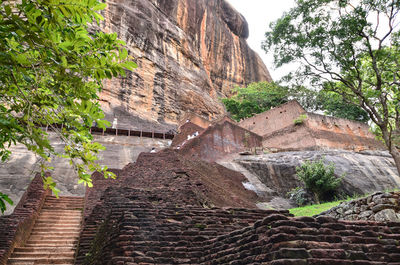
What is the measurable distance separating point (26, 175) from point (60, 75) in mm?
10710

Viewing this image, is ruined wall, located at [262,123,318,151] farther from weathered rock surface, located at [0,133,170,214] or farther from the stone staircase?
the stone staircase

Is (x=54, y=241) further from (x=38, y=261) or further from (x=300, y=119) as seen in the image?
(x=300, y=119)

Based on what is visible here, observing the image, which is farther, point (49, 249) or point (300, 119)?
point (300, 119)

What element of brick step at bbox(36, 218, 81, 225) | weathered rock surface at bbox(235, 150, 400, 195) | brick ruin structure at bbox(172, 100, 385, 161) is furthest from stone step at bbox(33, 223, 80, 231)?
weathered rock surface at bbox(235, 150, 400, 195)

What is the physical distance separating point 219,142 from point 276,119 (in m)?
6.79

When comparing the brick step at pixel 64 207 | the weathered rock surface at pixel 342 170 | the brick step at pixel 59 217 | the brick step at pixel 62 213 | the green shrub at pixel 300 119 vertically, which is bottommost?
the brick step at pixel 59 217

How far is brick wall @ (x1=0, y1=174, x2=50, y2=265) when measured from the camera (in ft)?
21.9

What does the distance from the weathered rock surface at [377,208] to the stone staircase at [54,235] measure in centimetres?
680

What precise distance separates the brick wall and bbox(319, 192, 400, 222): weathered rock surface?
7.92 metres

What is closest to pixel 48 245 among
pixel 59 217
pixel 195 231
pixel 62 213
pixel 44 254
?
pixel 44 254

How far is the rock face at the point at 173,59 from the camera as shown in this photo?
25.8 metres

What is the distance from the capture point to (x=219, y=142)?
1727 cm

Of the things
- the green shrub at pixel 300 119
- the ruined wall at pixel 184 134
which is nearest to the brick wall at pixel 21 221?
the ruined wall at pixel 184 134

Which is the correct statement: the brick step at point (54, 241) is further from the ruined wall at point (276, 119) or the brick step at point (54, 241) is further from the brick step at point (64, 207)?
the ruined wall at point (276, 119)
